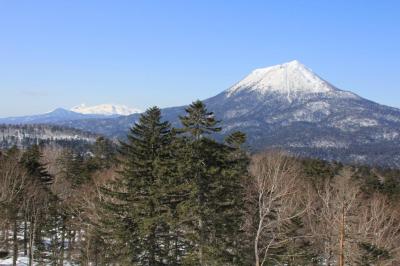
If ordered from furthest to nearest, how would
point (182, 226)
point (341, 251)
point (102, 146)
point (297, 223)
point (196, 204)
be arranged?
1. point (102, 146)
2. point (297, 223)
3. point (182, 226)
4. point (196, 204)
5. point (341, 251)

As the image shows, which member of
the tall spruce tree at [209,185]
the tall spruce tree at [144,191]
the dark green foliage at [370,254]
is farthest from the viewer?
the tall spruce tree at [144,191]

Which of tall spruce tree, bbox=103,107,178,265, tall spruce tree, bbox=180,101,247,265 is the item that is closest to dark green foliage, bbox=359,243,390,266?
tall spruce tree, bbox=180,101,247,265

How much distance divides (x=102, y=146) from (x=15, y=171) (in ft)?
247

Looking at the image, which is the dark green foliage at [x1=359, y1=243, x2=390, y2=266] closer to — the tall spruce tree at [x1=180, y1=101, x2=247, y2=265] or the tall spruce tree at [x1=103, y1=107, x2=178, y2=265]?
the tall spruce tree at [x1=180, y1=101, x2=247, y2=265]

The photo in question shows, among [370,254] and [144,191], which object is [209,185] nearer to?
[144,191]

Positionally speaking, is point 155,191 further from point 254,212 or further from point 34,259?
point 34,259

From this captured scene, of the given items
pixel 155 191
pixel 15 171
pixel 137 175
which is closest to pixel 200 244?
pixel 155 191

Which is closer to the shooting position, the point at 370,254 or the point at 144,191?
the point at 370,254

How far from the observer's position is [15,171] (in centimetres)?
4162

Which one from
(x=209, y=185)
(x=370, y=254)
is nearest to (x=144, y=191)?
(x=209, y=185)

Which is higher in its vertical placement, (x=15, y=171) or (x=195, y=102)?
(x=195, y=102)

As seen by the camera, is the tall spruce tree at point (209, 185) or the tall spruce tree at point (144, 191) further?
the tall spruce tree at point (144, 191)

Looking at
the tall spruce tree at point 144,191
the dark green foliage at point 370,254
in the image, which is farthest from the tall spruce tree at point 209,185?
the dark green foliage at point 370,254

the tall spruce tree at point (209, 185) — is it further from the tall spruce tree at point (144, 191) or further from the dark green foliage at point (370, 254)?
the dark green foliage at point (370, 254)
